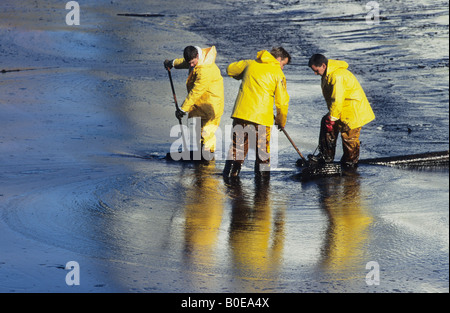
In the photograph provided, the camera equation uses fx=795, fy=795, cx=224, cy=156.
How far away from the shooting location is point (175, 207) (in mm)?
7730

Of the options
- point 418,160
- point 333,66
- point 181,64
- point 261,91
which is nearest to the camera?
point 261,91

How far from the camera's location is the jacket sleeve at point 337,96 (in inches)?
376

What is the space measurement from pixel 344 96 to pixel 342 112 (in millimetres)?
328

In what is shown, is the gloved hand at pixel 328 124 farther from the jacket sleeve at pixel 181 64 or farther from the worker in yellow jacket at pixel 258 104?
the jacket sleeve at pixel 181 64

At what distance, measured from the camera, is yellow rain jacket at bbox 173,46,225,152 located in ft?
32.8

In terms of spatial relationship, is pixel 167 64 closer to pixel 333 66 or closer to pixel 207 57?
pixel 207 57

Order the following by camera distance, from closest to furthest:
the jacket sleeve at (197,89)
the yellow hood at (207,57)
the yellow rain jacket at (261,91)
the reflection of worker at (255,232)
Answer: the reflection of worker at (255,232)
the yellow rain jacket at (261,91)
the jacket sleeve at (197,89)
the yellow hood at (207,57)

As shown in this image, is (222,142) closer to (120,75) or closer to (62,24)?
(120,75)

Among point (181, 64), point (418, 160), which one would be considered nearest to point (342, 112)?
point (418, 160)

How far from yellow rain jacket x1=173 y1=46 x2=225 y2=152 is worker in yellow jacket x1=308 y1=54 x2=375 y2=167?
4.33 feet

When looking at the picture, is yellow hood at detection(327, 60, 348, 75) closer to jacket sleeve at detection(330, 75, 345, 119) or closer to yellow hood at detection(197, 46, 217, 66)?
jacket sleeve at detection(330, 75, 345, 119)

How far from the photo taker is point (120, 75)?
48.8 ft

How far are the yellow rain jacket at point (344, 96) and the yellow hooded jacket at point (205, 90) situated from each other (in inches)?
54.0
